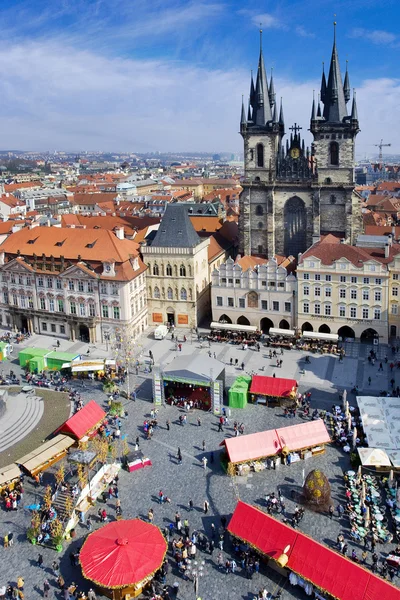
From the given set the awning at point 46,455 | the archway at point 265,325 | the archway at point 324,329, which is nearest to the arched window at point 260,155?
the archway at point 265,325

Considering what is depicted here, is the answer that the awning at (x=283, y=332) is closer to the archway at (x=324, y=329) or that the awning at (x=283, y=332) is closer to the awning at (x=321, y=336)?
the awning at (x=321, y=336)

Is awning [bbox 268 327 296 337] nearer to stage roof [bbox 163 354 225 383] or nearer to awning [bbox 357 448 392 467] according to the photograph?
stage roof [bbox 163 354 225 383]

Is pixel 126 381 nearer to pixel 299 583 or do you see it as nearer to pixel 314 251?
pixel 314 251

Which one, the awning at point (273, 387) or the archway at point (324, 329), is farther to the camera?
the archway at point (324, 329)

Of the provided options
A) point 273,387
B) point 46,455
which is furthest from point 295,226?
point 46,455

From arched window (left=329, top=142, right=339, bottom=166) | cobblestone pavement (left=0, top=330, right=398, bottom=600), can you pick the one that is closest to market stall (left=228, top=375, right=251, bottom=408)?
cobblestone pavement (left=0, top=330, right=398, bottom=600)

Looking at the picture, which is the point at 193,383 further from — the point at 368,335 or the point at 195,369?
the point at 368,335
